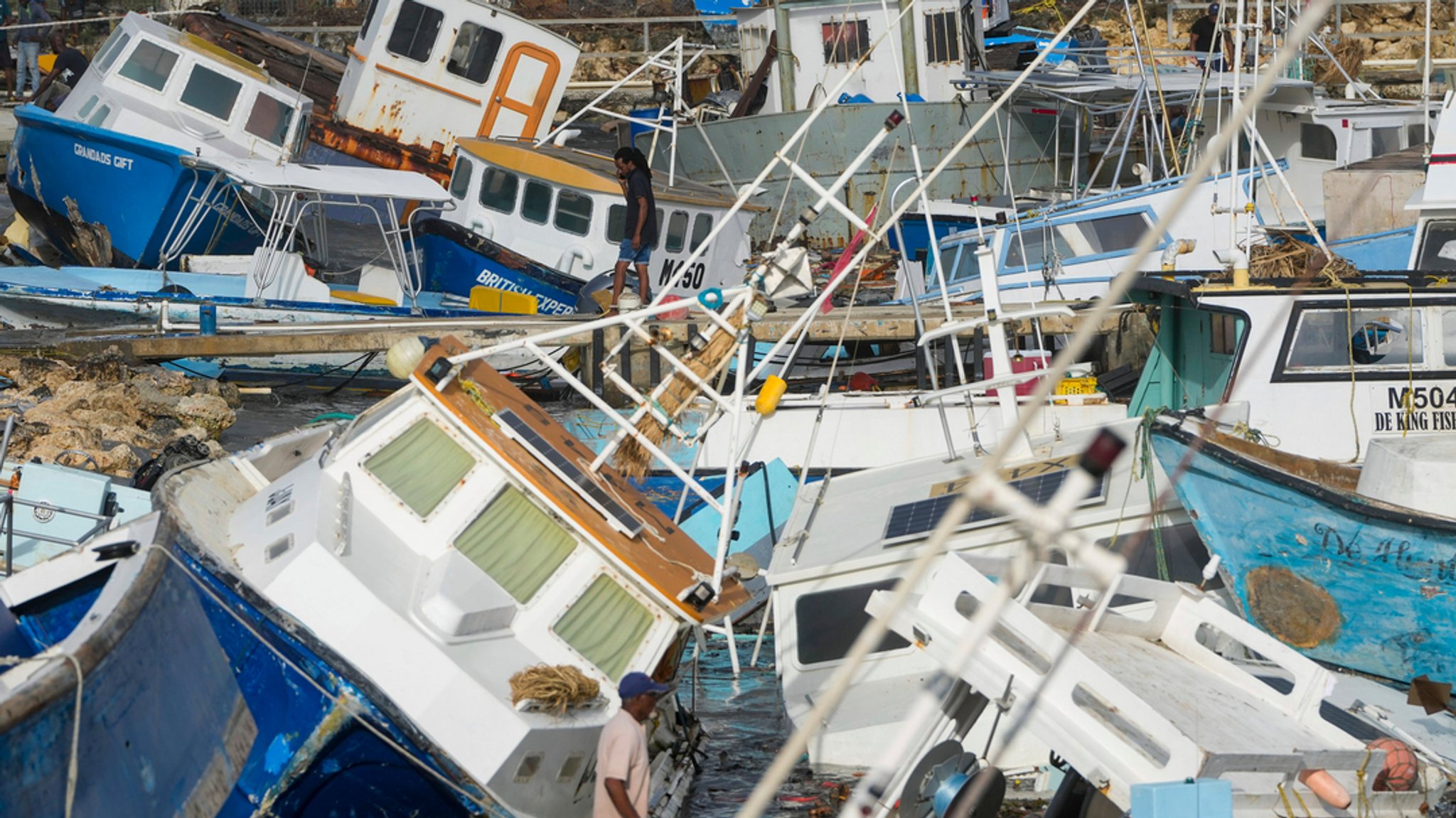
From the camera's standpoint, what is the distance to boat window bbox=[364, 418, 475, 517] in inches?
288

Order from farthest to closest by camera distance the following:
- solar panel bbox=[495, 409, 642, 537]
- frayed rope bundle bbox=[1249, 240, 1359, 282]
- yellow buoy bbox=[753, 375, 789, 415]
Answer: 1. frayed rope bundle bbox=[1249, 240, 1359, 282]
2. yellow buoy bbox=[753, 375, 789, 415]
3. solar panel bbox=[495, 409, 642, 537]

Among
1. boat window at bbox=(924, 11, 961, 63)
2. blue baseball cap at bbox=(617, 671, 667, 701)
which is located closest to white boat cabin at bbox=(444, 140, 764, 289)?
boat window at bbox=(924, 11, 961, 63)

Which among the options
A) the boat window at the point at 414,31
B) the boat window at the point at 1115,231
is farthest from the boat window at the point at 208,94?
the boat window at the point at 1115,231

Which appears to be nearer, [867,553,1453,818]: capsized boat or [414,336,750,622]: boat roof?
[867,553,1453,818]: capsized boat

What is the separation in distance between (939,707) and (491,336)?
9.17 metres

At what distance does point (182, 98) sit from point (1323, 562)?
16.3 metres

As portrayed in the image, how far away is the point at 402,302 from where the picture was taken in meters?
17.6

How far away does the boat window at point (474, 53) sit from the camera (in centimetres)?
2208

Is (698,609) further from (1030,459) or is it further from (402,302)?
(402,302)

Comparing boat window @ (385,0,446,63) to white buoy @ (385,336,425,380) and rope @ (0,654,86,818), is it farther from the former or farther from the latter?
rope @ (0,654,86,818)

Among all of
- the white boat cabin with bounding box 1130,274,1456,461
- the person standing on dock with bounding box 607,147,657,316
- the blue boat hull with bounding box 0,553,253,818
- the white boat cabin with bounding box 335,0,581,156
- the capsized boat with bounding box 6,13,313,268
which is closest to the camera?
the blue boat hull with bounding box 0,553,253,818

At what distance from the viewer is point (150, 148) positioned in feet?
60.5

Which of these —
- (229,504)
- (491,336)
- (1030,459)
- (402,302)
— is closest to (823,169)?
(402,302)

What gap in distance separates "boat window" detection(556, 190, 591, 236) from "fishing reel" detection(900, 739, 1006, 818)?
13.3 metres
